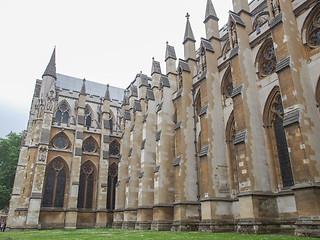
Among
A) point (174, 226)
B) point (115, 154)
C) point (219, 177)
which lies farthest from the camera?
point (115, 154)

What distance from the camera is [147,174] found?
2364cm

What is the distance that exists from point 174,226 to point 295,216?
8036 mm

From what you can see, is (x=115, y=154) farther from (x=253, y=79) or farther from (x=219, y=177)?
(x=253, y=79)

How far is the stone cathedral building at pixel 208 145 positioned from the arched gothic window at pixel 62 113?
0.43ft

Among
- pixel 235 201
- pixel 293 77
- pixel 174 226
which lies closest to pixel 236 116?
pixel 293 77

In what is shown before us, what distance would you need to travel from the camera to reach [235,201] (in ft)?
51.3

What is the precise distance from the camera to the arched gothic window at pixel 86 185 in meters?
29.0

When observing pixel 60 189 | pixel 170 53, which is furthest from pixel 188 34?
pixel 60 189

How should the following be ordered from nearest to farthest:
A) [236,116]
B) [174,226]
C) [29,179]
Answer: [236,116] < [174,226] < [29,179]

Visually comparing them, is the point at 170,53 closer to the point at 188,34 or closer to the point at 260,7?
the point at 188,34

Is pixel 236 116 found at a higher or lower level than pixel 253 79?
lower

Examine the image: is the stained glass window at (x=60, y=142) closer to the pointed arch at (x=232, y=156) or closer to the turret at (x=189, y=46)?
the turret at (x=189, y=46)

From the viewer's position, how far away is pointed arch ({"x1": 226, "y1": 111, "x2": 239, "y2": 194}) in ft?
52.9

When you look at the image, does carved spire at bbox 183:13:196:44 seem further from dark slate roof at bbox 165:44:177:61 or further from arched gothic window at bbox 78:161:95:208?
arched gothic window at bbox 78:161:95:208
